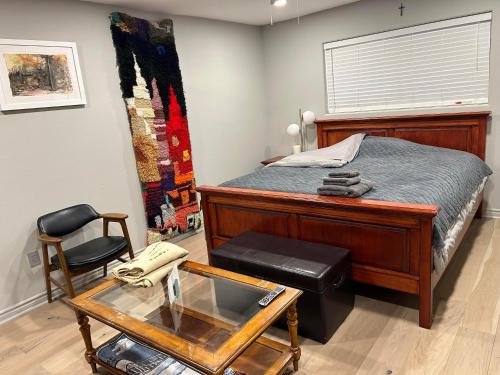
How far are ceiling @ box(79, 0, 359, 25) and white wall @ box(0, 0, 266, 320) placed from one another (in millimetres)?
126

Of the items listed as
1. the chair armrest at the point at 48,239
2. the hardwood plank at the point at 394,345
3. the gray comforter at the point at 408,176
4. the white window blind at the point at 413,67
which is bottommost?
the hardwood plank at the point at 394,345

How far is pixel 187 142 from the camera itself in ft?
12.6

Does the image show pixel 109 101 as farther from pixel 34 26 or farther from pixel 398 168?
pixel 398 168

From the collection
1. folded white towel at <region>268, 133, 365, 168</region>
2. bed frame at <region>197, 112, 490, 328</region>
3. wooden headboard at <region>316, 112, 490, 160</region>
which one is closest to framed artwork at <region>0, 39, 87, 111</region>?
bed frame at <region>197, 112, 490, 328</region>

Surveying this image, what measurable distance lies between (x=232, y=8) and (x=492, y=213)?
317 cm

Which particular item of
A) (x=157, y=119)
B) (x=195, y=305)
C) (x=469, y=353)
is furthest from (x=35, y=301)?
(x=469, y=353)

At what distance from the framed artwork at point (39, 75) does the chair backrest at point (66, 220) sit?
785 millimetres

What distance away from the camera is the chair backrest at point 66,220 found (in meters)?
2.74

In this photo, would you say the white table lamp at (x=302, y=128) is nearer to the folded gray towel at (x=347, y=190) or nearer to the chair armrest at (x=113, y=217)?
the folded gray towel at (x=347, y=190)

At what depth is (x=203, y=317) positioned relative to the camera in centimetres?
186

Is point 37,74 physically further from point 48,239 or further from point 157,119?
point 48,239

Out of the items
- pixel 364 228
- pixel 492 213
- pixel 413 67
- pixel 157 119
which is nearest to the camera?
pixel 364 228

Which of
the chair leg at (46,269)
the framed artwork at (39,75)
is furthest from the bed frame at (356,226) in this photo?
the framed artwork at (39,75)

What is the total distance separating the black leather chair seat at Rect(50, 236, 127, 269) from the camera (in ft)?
8.57
